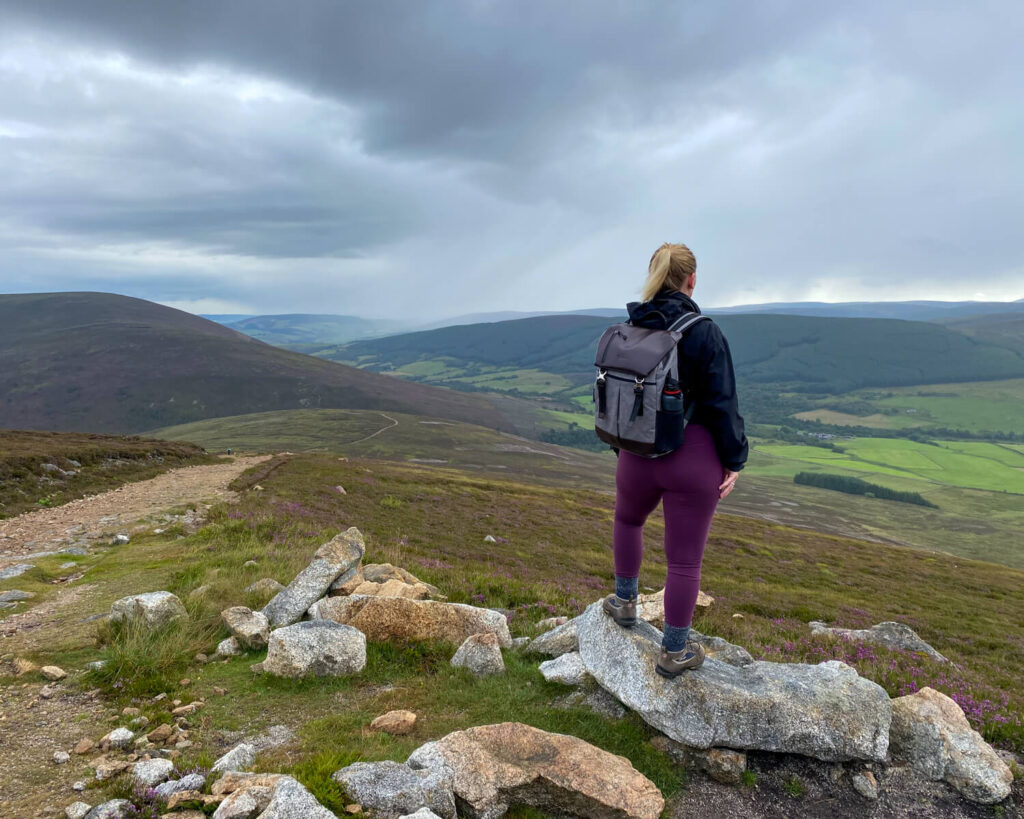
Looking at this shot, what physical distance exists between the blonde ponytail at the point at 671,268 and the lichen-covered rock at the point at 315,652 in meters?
6.97

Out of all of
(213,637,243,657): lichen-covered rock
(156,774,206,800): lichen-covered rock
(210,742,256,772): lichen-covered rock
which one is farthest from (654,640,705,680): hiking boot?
(213,637,243,657): lichen-covered rock

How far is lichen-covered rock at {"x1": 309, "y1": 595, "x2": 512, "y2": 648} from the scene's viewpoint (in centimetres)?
931

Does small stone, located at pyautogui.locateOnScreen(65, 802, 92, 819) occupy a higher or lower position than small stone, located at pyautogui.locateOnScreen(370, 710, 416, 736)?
higher

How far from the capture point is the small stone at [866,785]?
19.9 feet

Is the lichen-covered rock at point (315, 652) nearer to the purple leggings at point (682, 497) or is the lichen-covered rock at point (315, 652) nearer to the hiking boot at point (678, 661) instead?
the hiking boot at point (678, 661)

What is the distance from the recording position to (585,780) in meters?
5.54

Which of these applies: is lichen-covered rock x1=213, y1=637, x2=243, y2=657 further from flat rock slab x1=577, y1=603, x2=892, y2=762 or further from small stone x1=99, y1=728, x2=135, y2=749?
flat rock slab x1=577, y1=603, x2=892, y2=762

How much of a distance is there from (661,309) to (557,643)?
6231 millimetres

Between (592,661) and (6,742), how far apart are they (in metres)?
7.05

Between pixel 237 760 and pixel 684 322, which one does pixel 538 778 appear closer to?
pixel 237 760

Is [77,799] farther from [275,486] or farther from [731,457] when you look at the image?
[275,486]

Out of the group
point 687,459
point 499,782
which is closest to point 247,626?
point 499,782

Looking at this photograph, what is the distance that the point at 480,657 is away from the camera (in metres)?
8.47

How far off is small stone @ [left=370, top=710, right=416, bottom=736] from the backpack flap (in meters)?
5.11
